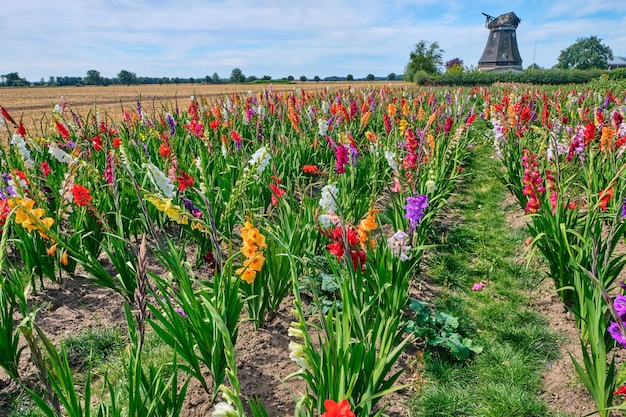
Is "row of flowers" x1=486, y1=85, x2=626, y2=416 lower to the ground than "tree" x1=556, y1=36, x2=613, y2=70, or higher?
lower

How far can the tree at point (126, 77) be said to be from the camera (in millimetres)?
80188

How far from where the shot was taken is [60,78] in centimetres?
7862

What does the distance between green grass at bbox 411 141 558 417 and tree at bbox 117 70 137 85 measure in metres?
86.5

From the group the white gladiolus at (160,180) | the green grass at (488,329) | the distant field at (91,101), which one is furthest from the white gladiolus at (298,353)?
the distant field at (91,101)

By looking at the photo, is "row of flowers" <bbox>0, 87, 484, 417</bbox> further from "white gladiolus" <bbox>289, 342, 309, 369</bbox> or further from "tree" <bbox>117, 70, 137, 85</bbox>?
"tree" <bbox>117, 70, 137, 85</bbox>

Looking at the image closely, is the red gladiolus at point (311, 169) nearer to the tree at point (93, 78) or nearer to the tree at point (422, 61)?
the tree at point (422, 61)

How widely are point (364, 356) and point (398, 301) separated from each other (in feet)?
1.60

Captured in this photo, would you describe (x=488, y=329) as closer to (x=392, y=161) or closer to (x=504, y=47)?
(x=392, y=161)

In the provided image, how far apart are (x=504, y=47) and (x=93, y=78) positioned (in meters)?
71.3

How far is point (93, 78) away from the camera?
80.5 m

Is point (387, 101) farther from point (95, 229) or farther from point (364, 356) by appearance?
point (364, 356)

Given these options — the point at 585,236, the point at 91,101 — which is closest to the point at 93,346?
the point at 585,236

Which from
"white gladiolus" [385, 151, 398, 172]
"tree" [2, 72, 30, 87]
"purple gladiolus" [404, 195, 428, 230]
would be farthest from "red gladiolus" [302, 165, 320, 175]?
"tree" [2, 72, 30, 87]

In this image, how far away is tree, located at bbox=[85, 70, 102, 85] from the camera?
79562 millimetres
